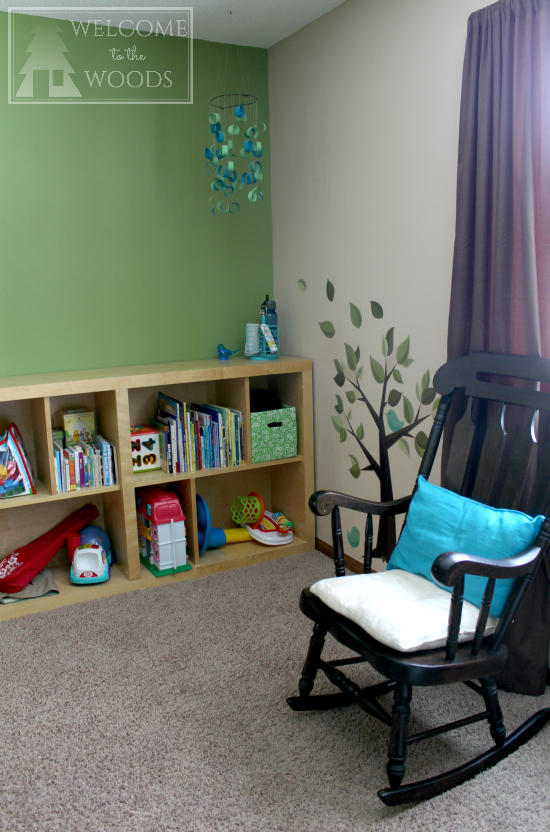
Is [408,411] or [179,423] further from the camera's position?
[179,423]

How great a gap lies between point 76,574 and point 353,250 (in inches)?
69.5

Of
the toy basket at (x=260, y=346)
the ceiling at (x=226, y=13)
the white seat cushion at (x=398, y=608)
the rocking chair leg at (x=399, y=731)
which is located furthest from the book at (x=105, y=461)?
the ceiling at (x=226, y=13)

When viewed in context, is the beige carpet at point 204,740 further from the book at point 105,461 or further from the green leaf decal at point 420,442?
the green leaf decal at point 420,442

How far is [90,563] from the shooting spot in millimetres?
2811

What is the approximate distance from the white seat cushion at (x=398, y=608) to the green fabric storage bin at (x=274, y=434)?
1.25 m

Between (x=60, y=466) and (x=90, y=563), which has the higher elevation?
(x=60, y=466)

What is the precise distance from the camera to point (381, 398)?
108 inches

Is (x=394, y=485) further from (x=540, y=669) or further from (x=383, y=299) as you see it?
(x=540, y=669)

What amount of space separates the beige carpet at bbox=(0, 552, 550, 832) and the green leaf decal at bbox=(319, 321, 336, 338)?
1.21m

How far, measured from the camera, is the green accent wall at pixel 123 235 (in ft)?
9.25

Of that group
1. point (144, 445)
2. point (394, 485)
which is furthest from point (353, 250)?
point (144, 445)

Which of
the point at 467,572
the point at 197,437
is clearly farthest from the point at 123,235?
the point at 467,572

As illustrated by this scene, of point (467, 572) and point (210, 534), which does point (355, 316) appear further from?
point (467, 572)

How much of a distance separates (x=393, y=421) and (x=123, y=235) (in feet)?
4.78
